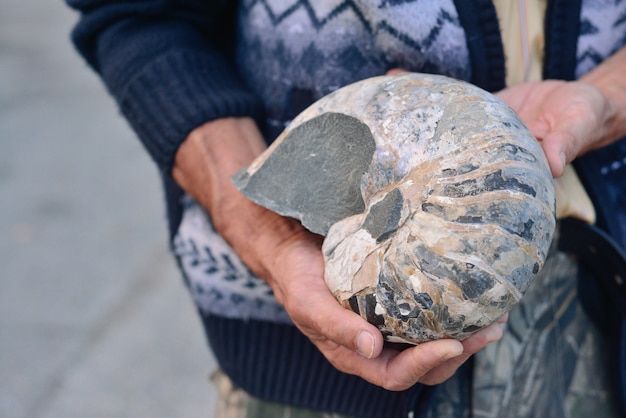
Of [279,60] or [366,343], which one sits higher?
[279,60]

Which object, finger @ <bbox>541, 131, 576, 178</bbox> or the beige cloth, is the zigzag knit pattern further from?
finger @ <bbox>541, 131, 576, 178</bbox>

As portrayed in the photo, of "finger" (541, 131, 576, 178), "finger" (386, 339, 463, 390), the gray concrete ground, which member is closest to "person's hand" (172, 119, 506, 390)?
"finger" (386, 339, 463, 390)

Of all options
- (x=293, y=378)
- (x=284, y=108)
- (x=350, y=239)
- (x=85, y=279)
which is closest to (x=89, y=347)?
(x=85, y=279)

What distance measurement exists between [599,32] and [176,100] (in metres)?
0.66

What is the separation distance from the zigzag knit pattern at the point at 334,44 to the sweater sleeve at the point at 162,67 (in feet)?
0.20

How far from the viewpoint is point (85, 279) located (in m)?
2.99

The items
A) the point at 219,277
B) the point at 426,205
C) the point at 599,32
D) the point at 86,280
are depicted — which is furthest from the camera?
the point at 86,280

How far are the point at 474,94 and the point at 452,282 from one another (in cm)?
23

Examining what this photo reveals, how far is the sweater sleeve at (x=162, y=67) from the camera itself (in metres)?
1.15

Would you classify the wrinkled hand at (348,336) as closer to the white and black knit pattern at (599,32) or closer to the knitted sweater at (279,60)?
the knitted sweater at (279,60)

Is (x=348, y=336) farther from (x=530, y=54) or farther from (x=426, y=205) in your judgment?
(x=530, y=54)

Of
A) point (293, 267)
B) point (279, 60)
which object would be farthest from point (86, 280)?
point (293, 267)

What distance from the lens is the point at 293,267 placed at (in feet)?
3.12

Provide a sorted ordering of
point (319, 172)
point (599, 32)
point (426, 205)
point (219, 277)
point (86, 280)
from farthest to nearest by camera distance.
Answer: point (86, 280), point (219, 277), point (599, 32), point (319, 172), point (426, 205)
